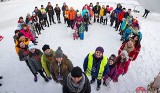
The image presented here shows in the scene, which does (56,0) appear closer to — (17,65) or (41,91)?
(17,65)

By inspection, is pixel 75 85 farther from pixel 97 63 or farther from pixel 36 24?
pixel 36 24

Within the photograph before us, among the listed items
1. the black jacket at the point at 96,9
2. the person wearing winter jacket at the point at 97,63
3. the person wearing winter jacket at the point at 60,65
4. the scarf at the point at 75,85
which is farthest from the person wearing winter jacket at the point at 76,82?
the black jacket at the point at 96,9

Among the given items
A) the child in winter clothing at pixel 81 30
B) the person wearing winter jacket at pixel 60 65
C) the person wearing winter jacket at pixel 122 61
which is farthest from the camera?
the child in winter clothing at pixel 81 30

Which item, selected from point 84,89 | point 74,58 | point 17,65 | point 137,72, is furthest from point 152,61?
point 17,65

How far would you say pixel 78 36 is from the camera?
353 inches

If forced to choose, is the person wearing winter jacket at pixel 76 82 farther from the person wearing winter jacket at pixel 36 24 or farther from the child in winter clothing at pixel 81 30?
the person wearing winter jacket at pixel 36 24

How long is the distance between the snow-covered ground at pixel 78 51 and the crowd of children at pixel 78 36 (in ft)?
1.17

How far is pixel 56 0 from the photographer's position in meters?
15.5

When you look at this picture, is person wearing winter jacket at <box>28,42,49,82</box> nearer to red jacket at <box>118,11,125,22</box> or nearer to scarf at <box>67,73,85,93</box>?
scarf at <box>67,73,85,93</box>

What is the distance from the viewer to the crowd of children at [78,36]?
4.97 meters

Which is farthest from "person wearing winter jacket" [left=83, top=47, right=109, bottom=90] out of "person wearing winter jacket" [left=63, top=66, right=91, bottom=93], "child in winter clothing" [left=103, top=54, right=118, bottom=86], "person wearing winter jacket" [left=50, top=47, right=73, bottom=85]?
"person wearing winter jacket" [left=63, top=66, right=91, bottom=93]

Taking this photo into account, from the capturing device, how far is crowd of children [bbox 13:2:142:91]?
497 centimetres

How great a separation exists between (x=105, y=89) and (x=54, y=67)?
2.41 meters

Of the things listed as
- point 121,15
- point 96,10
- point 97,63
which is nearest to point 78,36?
point 96,10
